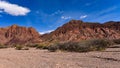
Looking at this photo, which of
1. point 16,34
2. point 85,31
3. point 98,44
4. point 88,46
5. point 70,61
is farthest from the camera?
point 16,34

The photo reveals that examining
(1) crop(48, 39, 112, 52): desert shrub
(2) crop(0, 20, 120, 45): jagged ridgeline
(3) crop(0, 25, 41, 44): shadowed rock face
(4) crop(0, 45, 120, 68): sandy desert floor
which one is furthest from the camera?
(3) crop(0, 25, 41, 44): shadowed rock face

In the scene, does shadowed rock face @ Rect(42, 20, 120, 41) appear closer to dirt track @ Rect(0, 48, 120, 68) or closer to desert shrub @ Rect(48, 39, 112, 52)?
desert shrub @ Rect(48, 39, 112, 52)

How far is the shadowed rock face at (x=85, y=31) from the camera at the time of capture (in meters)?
110

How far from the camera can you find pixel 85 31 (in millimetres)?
117250

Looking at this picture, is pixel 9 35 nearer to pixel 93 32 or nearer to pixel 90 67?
pixel 93 32

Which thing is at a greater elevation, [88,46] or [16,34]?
[16,34]

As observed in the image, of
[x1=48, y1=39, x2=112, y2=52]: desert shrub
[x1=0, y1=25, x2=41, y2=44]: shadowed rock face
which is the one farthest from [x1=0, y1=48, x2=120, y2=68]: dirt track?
[x1=0, y1=25, x2=41, y2=44]: shadowed rock face

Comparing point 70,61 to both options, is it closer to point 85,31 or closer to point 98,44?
point 98,44

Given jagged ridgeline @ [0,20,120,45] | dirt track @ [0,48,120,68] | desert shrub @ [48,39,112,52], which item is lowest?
dirt track @ [0,48,120,68]

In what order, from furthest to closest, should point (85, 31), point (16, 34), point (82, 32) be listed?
point (16, 34) → point (85, 31) → point (82, 32)

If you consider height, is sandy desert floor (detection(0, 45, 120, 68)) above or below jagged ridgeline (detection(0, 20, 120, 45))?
below

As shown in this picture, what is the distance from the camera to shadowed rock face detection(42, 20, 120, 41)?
10991 cm

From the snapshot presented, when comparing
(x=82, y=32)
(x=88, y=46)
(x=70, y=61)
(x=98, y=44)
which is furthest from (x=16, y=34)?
(x=70, y=61)

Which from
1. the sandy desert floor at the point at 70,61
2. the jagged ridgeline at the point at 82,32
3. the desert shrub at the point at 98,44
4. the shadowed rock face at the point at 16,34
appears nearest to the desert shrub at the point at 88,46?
the desert shrub at the point at 98,44
